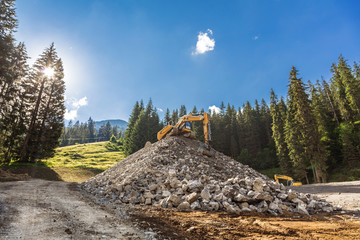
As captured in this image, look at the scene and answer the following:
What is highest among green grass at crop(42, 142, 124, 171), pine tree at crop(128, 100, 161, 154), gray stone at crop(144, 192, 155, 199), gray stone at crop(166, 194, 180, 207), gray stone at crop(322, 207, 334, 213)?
pine tree at crop(128, 100, 161, 154)

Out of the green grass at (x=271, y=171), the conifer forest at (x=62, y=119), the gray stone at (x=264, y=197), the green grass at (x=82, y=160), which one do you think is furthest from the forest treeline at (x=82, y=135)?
the gray stone at (x=264, y=197)

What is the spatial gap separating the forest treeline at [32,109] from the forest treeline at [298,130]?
19.3 meters

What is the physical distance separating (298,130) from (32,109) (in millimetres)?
38726

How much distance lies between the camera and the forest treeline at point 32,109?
21.6m

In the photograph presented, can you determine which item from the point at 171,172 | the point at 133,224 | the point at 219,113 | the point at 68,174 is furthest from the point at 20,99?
the point at 219,113

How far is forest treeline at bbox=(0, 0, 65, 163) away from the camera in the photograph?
2159cm

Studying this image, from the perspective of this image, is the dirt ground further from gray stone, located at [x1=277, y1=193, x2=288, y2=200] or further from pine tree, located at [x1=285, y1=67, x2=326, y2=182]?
pine tree, located at [x1=285, y1=67, x2=326, y2=182]

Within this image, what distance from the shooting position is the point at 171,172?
9.26 meters

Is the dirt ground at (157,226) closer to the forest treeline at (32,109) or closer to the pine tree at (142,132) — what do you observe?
the forest treeline at (32,109)

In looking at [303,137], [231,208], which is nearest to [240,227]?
[231,208]

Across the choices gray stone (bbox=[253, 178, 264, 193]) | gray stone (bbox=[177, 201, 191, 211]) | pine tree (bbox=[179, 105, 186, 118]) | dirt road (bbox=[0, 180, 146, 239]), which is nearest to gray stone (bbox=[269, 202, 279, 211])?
gray stone (bbox=[253, 178, 264, 193])

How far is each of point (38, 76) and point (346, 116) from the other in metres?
55.8

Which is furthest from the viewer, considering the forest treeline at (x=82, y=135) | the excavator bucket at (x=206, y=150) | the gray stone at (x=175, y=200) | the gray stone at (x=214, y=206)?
the forest treeline at (x=82, y=135)

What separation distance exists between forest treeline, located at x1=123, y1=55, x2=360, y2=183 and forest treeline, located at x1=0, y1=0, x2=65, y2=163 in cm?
1931
